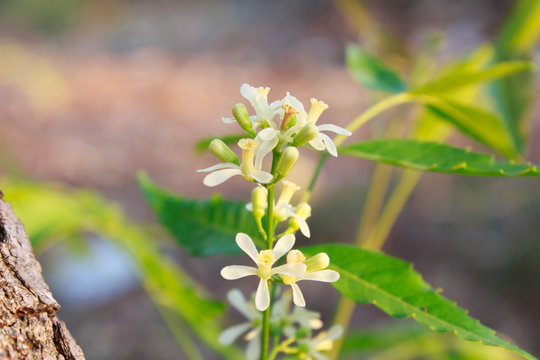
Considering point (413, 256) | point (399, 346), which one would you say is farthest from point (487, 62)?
point (413, 256)

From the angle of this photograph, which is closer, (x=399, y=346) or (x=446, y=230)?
(x=399, y=346)

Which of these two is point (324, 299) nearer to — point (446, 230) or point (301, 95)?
point (446, 230)

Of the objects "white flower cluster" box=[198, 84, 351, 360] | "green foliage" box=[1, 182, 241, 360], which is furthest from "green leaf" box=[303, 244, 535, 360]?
"green foliage" box=[1, 182, 241, 360]

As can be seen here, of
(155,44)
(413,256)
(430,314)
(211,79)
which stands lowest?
(430,314)

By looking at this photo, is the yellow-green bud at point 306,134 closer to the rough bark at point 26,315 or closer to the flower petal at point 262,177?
the flower petal at point 262,177

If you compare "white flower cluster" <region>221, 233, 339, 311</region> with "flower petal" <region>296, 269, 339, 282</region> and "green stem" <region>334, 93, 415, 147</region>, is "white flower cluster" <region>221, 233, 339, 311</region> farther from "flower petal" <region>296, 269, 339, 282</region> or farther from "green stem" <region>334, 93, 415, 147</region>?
"green stem" <region>334, 93, 415, 147</region>

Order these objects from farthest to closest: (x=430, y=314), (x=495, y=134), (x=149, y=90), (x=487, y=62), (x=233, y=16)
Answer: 1. (x=233, y=16)
2. (x=149, y=90)
3. (x=487, y=62)
4. (x=495, y=134)
5. (x=430, y=314)
